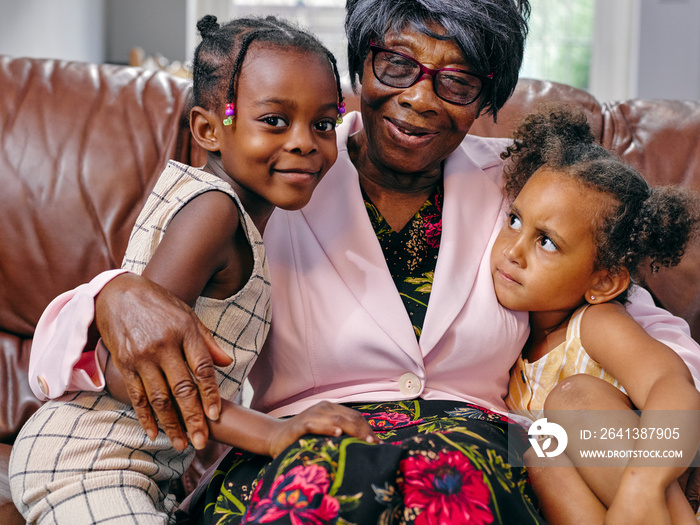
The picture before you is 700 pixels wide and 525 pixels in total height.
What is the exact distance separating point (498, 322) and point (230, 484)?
61 centimetres

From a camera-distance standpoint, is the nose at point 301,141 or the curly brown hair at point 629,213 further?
the curly brown hair at point 629,213

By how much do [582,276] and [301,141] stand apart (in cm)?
62

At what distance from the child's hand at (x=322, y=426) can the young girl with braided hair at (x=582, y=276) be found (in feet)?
1.23

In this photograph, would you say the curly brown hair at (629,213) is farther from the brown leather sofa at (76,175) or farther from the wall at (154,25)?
the wall at (154,25)

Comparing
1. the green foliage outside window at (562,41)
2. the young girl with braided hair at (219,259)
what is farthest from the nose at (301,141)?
the green foliage outside window at (562,41)

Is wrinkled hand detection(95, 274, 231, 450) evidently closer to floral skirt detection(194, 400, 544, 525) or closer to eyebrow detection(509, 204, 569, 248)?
floral skirt detection(194, 400, 544, 525)

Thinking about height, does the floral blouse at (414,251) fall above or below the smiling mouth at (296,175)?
below

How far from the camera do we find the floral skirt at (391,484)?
3.03 feet

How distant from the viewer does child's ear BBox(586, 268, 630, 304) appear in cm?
137

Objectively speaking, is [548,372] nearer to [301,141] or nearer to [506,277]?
[506,277]

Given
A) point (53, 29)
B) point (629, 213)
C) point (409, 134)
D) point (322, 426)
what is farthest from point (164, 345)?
point (53, 29)

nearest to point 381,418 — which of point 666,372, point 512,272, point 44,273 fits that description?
point 512,272

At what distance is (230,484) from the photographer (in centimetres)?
116

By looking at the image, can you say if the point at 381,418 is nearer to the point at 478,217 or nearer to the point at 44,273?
the point at 478,217
